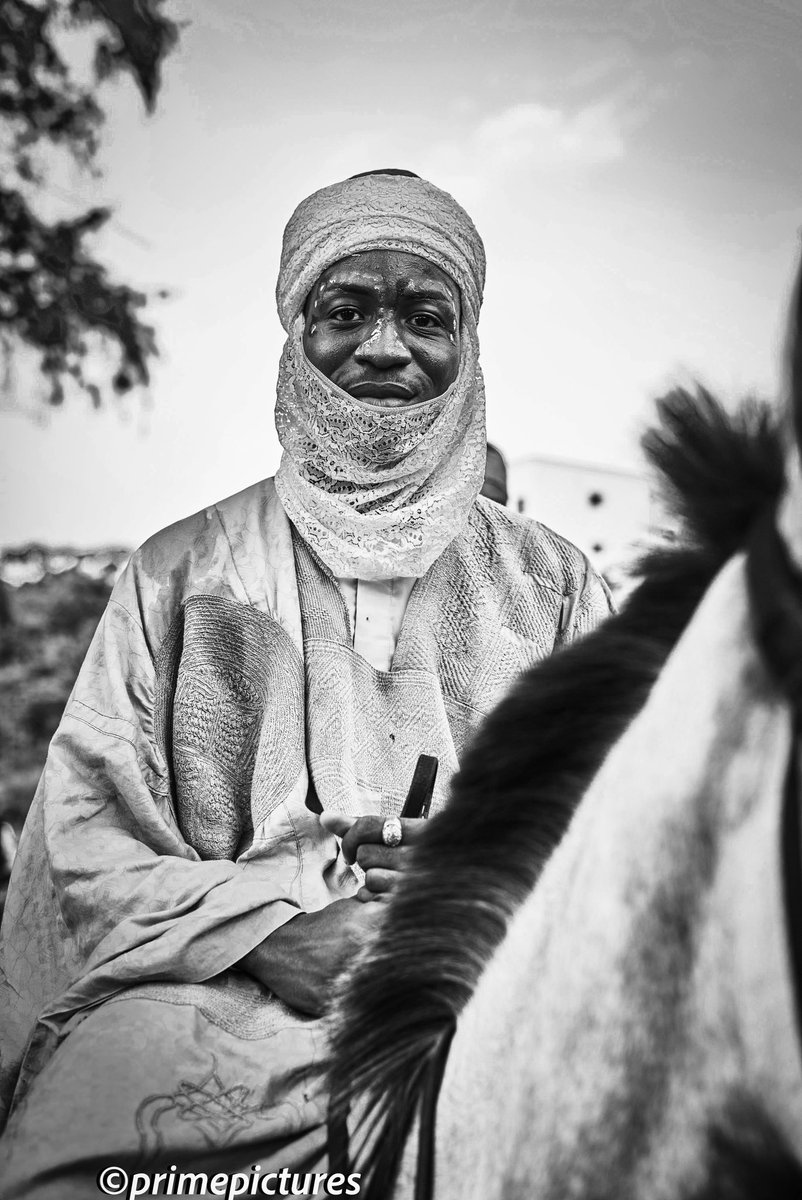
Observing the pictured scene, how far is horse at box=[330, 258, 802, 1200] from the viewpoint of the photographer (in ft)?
2.74

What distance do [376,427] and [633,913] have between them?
194 cm

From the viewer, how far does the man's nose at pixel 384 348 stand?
2.78m

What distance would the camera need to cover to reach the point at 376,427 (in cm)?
276

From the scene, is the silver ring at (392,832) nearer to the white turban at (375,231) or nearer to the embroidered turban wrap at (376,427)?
the embroidered turban wrap at (376,427)

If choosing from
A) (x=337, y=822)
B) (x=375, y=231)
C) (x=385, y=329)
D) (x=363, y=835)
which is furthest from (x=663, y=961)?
(x=375, y=231)

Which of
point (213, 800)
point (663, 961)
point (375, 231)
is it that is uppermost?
point (375, 231)

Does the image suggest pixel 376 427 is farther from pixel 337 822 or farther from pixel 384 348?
pixel 337 822

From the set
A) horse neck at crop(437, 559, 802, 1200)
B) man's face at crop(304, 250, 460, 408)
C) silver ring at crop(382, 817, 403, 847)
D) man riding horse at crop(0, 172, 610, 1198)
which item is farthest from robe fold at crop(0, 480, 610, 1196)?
horse neck at crop(437, 559, 802, 1200)

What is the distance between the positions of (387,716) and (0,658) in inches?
101

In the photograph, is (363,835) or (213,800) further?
(213,800)

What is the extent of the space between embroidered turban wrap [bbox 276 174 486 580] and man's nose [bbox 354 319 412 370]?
99mm

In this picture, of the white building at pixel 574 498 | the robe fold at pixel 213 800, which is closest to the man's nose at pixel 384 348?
the robe fold at pixel 213 800

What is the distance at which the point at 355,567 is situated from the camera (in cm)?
272

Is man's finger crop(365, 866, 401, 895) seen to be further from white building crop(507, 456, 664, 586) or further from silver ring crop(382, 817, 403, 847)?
white building crop(507, 456, 664, 586)
